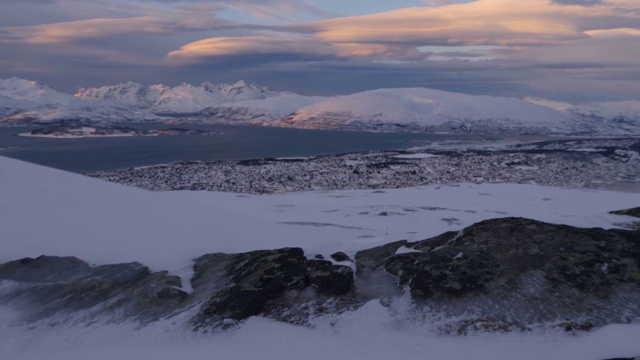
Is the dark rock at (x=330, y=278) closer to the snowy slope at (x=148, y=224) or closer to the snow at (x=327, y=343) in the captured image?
the snow at (x=327, y=343)

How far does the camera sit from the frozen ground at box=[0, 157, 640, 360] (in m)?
12.1

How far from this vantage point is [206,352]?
12203 mm

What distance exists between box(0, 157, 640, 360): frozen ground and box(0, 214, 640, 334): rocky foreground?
54cm

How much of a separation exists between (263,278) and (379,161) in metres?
86.5

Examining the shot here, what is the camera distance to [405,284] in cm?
1506

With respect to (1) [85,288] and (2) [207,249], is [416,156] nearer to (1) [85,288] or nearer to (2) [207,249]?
(2) [207,249]

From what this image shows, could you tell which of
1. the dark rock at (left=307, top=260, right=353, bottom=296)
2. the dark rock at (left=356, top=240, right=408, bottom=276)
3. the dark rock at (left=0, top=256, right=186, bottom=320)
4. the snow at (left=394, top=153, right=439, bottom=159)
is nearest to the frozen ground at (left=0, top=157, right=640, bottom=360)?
the dark rock at (left=0, top=256, right=186, bottom=320)

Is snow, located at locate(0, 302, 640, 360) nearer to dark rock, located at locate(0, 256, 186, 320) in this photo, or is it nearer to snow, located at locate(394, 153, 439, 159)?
dark rock, located at locate(0, 256, 186, 320)

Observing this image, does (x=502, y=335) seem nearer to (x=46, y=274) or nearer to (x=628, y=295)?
(x=628, y=295)

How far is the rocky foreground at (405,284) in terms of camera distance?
13516 mm

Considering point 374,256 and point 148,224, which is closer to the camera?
point 374,256

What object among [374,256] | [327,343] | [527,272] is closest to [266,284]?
[327,343]

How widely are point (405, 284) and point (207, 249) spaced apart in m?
9.20

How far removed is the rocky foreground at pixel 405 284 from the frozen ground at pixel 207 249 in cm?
54
